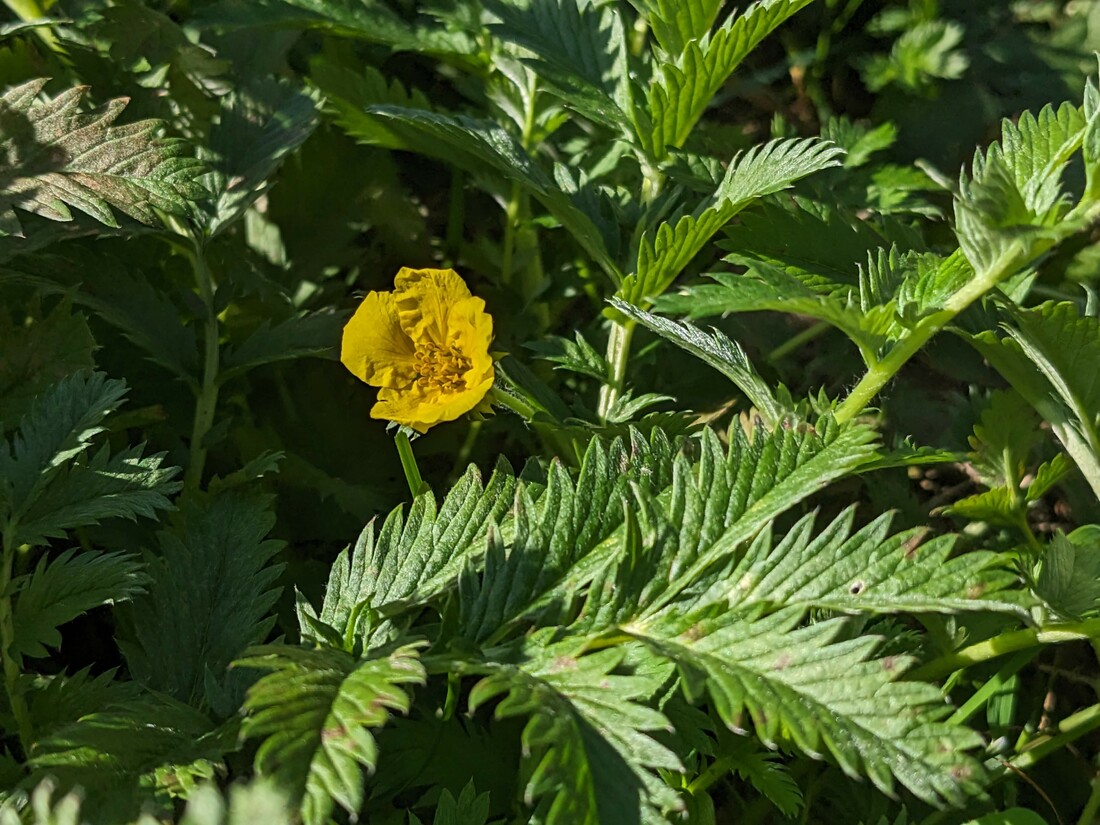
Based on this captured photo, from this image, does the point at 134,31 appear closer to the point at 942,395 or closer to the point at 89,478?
the point at 89,478

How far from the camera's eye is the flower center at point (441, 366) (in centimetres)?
97

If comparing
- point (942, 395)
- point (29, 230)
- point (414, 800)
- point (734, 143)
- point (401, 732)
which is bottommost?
point (414, 800)

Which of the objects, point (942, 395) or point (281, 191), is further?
point (942, 395)

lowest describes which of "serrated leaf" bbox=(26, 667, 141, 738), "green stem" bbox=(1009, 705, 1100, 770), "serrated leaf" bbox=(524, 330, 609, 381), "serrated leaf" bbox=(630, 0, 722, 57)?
"green stem" bbox=(1009, 705, 1100, 770)

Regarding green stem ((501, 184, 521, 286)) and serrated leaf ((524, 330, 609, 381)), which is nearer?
serrated leaf ((524, 330, 609, 381))

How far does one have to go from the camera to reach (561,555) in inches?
31.2

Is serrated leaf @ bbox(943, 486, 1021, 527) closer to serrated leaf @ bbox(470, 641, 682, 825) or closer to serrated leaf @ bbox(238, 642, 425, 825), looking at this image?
serrated leaf @ bbox(470, 641, 682, 825)

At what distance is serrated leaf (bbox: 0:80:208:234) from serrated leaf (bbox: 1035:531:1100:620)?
0.89 metres

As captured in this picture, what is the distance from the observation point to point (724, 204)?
96cm

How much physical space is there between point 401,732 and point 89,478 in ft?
1.24

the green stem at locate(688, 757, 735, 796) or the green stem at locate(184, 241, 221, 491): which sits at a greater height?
the green stem at locate(184, 241, 221, 491)

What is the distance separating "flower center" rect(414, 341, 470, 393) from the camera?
97 centimetres

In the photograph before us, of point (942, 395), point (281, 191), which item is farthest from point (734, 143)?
point (281, 191)

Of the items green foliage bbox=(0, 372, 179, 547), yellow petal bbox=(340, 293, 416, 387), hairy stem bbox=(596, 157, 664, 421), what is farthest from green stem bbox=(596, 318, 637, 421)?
green foliage bbox=(0, 372, 179, 547)
